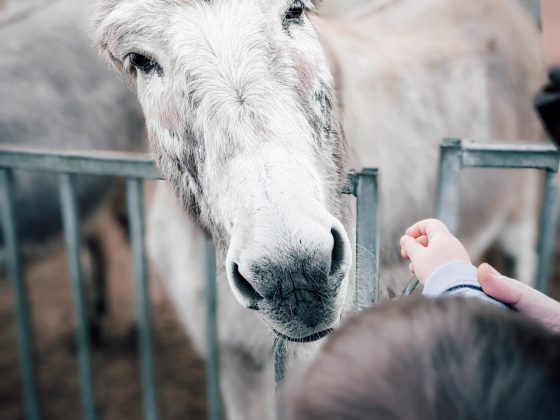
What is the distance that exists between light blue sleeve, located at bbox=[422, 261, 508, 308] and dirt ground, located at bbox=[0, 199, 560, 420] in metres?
2.11

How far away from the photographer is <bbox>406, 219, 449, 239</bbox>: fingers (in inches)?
35.7

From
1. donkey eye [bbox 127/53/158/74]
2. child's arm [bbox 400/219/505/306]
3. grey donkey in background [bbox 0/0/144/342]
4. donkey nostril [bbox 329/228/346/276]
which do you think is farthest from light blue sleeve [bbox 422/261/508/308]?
grey donkey in background [bbox 0/0/144/342]

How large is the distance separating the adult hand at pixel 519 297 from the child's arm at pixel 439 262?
19 millimetres

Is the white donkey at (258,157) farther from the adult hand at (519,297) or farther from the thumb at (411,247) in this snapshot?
the adult hand at (519,297)

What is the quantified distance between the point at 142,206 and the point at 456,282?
3.11 feet

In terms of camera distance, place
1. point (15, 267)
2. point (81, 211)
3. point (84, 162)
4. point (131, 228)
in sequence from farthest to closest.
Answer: point (81, 211), point (15, 267), point (131, 228), point (84, 162)

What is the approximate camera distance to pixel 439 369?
575 millimetres

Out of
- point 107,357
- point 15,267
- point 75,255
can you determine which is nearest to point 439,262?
point 75,255

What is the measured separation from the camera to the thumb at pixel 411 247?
90 centimetres

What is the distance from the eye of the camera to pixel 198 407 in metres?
2.70

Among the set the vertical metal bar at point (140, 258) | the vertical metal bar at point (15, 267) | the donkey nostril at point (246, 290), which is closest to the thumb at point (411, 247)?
the donkey nostril at point (246, 290)

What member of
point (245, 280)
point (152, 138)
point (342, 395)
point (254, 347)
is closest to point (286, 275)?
point (245, 280)

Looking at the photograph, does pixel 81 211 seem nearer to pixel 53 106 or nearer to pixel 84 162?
pixel 53 106

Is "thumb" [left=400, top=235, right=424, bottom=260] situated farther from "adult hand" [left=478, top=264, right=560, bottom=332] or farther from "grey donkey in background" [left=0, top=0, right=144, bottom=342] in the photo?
"grey donkey in background" [left=0, top=0, right=144, bottom=342]
